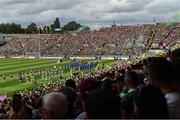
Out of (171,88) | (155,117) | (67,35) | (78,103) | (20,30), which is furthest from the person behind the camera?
(20,30)

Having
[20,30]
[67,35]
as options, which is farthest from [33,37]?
[20,30]

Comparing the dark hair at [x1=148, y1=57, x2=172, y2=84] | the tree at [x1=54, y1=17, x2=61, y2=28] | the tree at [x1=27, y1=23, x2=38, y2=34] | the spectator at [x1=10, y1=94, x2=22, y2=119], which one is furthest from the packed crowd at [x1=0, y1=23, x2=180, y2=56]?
the dark hair at [x1=148, y1=57, x2=172, y2=84]

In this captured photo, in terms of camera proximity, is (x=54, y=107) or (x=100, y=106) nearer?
(x=100, y=106)

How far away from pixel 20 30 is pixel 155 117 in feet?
591

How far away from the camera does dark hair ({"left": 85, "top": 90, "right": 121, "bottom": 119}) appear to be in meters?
4.86

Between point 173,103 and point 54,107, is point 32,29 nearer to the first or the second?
point 173,103

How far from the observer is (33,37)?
5017 inches

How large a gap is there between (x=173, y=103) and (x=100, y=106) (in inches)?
49.6

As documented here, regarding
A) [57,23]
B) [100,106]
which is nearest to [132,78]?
[100,106]

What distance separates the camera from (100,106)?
486 cm

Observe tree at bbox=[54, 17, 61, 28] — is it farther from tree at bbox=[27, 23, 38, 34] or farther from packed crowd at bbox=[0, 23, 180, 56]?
packed crowd at bbox=[0, 23, 180, 56]

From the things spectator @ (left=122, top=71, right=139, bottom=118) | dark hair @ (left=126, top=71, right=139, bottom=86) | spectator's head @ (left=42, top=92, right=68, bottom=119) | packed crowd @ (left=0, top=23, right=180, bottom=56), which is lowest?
packed crowd @ (left=0, top=23, right=180, bottom=56)

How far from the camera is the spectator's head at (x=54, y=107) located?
200 inches

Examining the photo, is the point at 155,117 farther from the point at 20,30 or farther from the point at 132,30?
the point at 20,30
